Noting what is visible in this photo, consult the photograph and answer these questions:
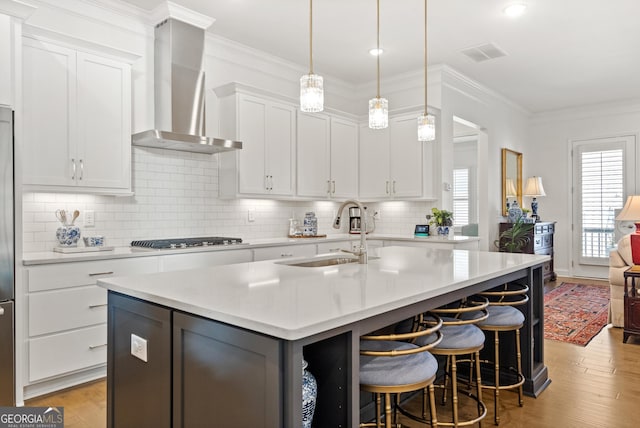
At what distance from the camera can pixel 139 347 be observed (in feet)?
5.99

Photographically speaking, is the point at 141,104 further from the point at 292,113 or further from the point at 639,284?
the point at 639,284

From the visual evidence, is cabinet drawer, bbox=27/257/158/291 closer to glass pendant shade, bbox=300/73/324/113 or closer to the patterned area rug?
glass pendant shade, bbox=300/73/324/113

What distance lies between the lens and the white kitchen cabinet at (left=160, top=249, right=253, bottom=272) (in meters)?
3.54

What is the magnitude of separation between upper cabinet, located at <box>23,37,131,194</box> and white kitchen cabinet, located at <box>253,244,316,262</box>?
4.19 feet

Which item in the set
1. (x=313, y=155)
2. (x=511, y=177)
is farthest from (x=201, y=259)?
(x=511, y=177)

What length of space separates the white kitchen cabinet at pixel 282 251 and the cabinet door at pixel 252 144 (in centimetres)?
62

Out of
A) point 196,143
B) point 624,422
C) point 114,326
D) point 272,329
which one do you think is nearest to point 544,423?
point 624,422

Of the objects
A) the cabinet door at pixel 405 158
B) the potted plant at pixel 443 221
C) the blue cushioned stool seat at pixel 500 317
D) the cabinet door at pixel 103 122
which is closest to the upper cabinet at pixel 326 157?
the cabinet door at pixel 405 158

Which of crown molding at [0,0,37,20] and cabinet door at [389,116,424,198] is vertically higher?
crown molding at [0,0,37,20]

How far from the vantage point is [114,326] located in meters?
2.00

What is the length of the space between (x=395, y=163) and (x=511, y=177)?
2.87m

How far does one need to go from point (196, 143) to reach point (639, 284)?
13.8 feet

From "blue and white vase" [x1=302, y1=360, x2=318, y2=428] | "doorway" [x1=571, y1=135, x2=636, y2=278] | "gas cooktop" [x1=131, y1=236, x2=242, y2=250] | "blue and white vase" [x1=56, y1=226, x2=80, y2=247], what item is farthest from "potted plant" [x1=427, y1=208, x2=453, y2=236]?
"blue and white vase" [x1=302, y1=360, x2=318, y2=428]

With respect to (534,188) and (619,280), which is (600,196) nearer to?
(534,188)
